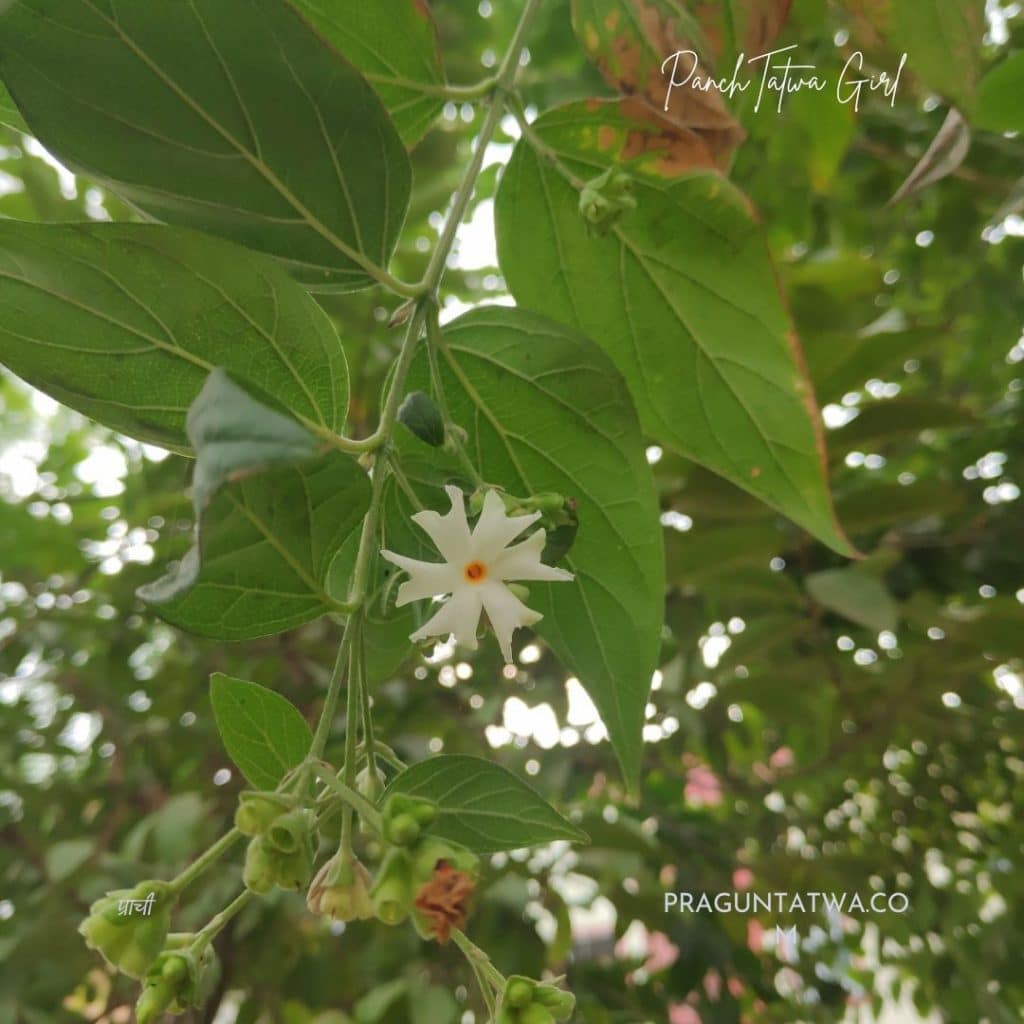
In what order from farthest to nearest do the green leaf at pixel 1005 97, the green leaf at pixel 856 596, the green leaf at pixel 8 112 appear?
the green leaf at pixel 856 596 < the green leaf at pixel 1005 97 < the green leaf at pixel 8 112

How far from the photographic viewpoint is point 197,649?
1.01 m

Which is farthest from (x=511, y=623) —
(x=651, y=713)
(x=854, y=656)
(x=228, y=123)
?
(x=854, y=656)

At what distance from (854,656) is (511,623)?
709 millimetres

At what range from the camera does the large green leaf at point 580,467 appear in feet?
1.35

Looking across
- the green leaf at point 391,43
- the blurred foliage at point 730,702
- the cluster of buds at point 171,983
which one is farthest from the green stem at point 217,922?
the blurred foliage at point 730,702

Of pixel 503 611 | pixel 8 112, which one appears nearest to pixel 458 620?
pixel 503 611

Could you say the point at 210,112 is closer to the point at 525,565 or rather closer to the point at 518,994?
the point at 525,565

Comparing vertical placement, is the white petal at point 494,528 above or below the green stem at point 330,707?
above

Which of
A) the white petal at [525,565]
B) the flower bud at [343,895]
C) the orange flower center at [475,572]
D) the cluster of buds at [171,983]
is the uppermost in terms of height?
the white petal at [525,565]

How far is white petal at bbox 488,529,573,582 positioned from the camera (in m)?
0.34

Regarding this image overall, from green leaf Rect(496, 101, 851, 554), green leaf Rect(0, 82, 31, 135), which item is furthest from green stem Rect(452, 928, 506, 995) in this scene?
green leaf Rect(0, 82, 31, 135)

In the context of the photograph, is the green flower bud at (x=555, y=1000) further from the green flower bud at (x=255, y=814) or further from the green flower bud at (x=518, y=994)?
the green flower bud at (x=255, y=814)

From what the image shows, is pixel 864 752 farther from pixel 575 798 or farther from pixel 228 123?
pixel 228 123

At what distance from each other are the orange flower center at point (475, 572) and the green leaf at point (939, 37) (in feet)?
0.90
